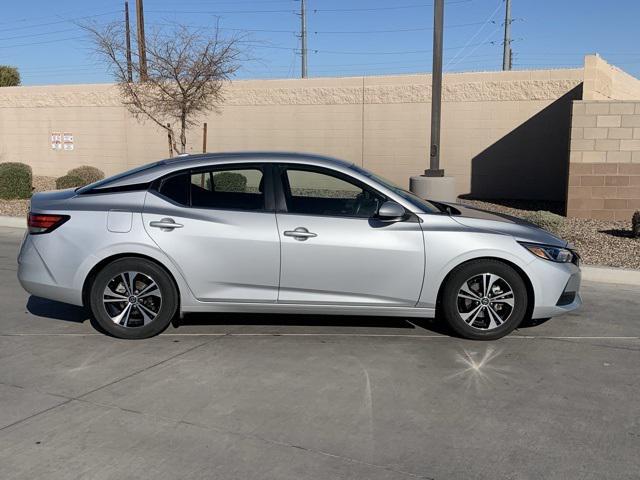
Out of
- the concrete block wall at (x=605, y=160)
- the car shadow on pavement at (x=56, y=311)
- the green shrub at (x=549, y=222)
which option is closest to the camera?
the car shadow on pavement at (x=56, y=311)

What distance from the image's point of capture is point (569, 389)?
4.86 metres

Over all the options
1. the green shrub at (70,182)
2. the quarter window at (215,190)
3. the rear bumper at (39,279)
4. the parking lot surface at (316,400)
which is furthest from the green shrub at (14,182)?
the quarter window at (215,190)

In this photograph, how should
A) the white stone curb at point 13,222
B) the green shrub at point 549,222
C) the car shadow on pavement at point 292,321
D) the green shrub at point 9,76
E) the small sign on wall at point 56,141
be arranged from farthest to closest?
the green shrub at point 9,76, the small sign on wall at point 56,141, the white stone curb at point 13,222, the green shrub at point 549,222, the car shadow on pavement at point 292,321

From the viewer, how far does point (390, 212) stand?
18.2 ft

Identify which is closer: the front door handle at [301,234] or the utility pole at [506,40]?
the front door handle at [301,234]

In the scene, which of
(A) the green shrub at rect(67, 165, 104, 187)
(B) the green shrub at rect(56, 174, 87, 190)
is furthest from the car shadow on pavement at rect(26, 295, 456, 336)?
(A) the green shrub at rect(67, 165, 104, 187)

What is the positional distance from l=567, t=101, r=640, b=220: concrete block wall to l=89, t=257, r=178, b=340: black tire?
1015 cm

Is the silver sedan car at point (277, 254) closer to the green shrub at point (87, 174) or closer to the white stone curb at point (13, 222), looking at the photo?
the white stone curb at point (13, 222)

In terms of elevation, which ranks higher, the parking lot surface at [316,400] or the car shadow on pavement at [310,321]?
the car shadow on pavement at [310,321]

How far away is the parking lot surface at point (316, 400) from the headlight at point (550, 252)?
75 cm

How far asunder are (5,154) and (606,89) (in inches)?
840

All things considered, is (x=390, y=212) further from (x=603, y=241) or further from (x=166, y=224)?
(x=603, y=241)

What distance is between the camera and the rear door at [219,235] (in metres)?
5.66

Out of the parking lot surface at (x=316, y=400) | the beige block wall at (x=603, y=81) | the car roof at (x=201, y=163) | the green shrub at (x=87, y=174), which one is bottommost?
the parking lot surface at (x=316, y=400)
